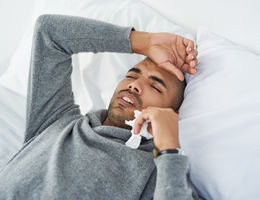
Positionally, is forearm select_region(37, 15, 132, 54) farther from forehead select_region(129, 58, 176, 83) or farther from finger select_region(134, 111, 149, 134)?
finger select_region(134, 111, 149, 134)

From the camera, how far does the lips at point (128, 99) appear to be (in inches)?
49.5

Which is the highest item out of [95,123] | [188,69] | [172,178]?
[188,69]

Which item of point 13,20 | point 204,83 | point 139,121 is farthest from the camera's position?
point 13,20

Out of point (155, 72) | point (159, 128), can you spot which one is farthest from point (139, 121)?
point (155, 72)

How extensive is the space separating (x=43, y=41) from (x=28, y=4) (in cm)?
99

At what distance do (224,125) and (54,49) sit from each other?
0.72m

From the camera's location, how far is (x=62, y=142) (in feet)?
3.72

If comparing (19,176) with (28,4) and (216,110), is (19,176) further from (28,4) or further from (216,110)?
(28,4)

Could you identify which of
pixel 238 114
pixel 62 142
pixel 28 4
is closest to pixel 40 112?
pixel 62 142

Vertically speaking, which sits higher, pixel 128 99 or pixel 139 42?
pixel 139 42

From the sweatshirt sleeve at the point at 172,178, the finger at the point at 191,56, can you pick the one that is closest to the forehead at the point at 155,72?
the finger at the point at 191,56

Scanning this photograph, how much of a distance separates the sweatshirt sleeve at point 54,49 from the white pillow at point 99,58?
0.26m

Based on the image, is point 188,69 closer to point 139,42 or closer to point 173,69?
point 173,69

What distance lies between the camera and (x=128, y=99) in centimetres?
127
